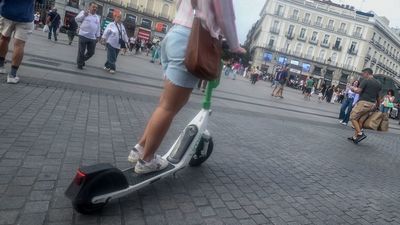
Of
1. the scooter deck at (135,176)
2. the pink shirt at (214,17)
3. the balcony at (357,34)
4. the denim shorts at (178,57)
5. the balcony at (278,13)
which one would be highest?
the balcony at (278,13)

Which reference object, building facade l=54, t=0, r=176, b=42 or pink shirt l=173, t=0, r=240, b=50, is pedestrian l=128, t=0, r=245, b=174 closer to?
pink shirt l=173, t=0, r=240, b=50

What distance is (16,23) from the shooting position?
577 centimetres

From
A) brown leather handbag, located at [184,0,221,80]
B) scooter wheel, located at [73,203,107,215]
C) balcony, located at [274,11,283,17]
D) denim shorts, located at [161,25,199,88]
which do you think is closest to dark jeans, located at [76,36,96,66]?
denim shorts, located at [161,25,199,88]

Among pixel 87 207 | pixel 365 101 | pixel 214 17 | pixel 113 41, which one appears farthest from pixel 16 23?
pixel 365 101

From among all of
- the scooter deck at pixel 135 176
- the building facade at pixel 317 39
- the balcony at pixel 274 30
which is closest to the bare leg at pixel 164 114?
the scooter deck at pixel 135 176

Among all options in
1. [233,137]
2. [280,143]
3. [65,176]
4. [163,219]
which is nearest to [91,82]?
[233,137]

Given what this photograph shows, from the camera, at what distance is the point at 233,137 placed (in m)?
5.41

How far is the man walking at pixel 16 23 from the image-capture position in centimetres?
560

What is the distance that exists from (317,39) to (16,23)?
7224cm

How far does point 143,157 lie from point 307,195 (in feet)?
5.85

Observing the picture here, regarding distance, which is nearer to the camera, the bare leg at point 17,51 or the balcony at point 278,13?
the bare leg at point 17,51

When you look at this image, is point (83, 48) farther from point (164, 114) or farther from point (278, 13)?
point (278, 13)

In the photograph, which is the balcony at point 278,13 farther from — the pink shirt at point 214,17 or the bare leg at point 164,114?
the bare leg at point 164,114

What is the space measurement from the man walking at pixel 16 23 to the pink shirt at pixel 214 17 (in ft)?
13.4
